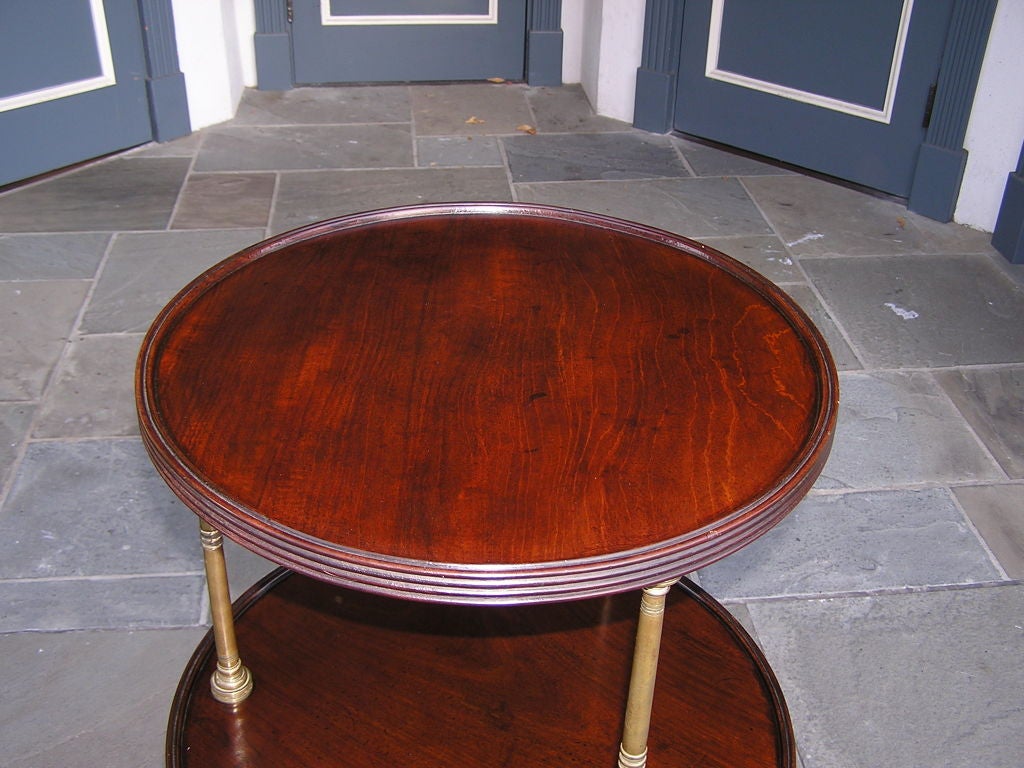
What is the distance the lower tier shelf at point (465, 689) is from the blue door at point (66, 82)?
2.21 metres

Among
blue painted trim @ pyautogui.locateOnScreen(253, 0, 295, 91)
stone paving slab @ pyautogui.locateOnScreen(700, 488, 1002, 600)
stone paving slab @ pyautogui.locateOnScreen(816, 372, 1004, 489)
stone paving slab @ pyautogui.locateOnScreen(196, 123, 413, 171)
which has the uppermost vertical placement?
blue painted trim @ pyautogui.locateOnScreen(253, 0, 295, 91)

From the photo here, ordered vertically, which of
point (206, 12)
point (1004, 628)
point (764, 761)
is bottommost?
point (1004, 628)

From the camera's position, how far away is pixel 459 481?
1168 mm

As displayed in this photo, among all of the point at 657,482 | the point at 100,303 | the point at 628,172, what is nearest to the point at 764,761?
the point at 657,482

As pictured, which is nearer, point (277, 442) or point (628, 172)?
point (277, 442)

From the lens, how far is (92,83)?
3422mm

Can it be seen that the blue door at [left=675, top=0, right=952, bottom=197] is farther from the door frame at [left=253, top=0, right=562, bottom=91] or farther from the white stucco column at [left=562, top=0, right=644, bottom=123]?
the door frame at [left=253, top=0, right=562, bottom=91]

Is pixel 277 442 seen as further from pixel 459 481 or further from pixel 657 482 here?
pixel 657 482

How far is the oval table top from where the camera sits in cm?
108

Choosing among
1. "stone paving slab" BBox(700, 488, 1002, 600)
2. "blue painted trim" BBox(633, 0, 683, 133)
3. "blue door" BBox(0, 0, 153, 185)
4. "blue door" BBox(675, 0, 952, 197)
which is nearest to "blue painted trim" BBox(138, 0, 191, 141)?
"blue door" BBox(0, 0, 153, 185)

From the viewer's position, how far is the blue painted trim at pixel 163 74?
3486 mm

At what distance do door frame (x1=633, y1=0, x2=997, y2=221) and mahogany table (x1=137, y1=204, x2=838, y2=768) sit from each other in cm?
178

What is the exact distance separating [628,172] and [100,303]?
5.47ft

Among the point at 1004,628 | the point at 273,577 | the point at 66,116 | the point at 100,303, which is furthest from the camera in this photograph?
the point at 66,116
